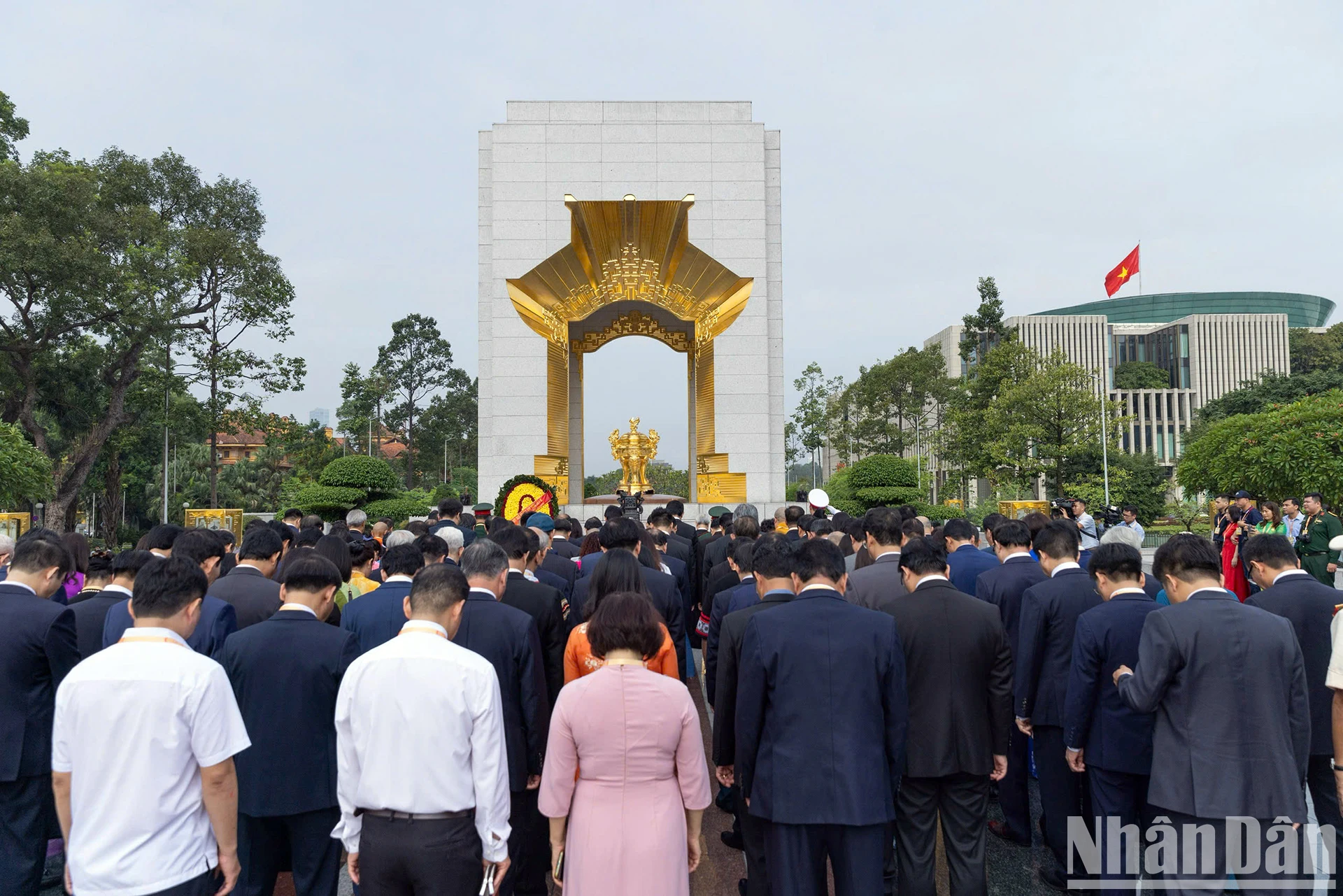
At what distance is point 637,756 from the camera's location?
7.48 feet

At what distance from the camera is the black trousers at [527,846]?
10.7 feet

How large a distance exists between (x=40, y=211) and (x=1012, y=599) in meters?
21.9

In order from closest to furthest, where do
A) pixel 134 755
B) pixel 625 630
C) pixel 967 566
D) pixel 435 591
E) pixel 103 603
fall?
pixel 134 755
pixel 625 630
pixel 435 591
pixel 103 603
pixel 967 566

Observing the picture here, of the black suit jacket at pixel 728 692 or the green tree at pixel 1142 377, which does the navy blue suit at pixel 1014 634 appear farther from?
the green tree at pixel 1142 377

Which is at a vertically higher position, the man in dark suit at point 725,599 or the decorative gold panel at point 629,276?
the decorative gold panel at point 629,276

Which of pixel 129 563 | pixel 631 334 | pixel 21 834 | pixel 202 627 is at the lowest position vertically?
pixel 21 834

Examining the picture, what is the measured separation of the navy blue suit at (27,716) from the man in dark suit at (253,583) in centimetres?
65

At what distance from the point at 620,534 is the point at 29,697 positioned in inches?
99.8

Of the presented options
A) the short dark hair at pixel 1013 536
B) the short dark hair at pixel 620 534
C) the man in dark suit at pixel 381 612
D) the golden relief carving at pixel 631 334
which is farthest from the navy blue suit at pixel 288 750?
the golden relief carving at pixel 631 334

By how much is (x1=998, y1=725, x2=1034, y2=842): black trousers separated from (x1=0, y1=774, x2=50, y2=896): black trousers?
4.25 m

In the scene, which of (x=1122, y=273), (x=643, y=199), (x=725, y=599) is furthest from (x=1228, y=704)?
(x=1122, y=273)

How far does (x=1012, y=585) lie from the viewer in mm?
4320

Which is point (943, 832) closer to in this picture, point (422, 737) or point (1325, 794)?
point (1325, 794)

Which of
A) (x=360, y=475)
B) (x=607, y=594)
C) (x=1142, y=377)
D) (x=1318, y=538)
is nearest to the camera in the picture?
(x=607, y=594)
